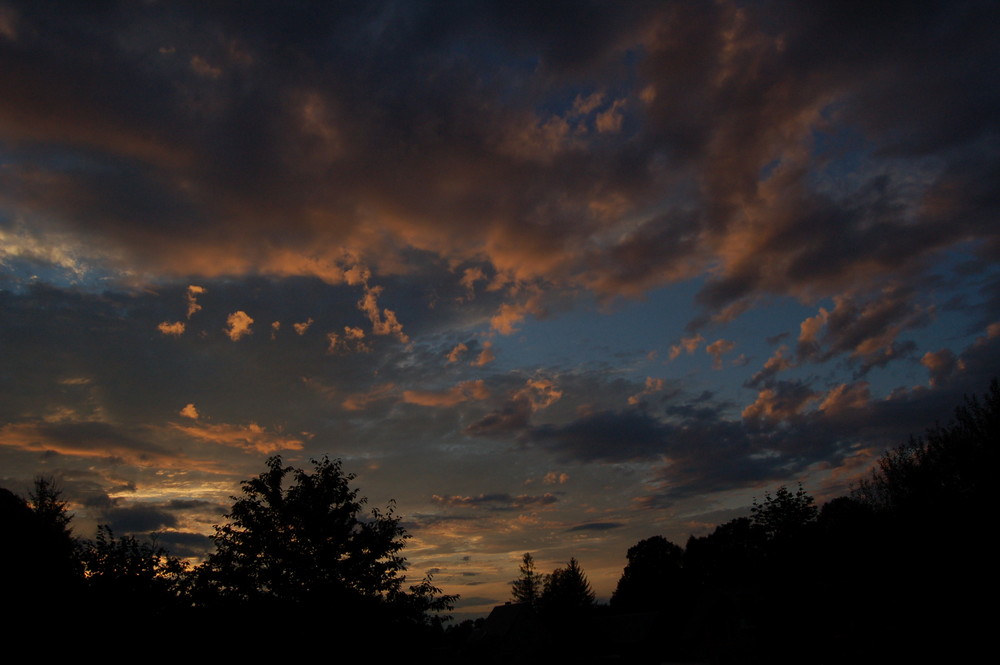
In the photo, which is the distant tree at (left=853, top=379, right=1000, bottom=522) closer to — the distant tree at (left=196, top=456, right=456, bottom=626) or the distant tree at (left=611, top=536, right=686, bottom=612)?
the distant tree at (left=196, top=456, right=456, bottom=626)

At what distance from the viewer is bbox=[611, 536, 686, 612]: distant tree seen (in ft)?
364

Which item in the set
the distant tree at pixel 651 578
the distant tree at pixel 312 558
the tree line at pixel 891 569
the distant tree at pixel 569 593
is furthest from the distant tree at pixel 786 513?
the distant tree at pixel 651 578

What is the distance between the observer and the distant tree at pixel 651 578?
4365 inches

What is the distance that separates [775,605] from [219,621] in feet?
75.6

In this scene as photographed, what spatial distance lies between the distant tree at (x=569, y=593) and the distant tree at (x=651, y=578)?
629 inches

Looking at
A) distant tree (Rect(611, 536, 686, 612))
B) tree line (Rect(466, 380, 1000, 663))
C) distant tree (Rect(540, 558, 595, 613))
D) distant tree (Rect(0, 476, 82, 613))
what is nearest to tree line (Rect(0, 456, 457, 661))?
distant tree (Rect(0, 476, 82, 613))

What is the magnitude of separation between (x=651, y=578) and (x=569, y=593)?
4073cm

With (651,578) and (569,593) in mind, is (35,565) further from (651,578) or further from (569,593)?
(651,578)

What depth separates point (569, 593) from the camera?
86.5 meters

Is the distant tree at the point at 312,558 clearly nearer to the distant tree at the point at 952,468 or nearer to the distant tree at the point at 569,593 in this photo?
the distant tree at the point at 952,468

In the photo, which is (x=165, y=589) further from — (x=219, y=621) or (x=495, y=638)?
(x=495, y=638)

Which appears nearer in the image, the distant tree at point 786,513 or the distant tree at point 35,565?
the distant tree at point 35,565

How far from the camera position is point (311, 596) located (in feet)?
76.5

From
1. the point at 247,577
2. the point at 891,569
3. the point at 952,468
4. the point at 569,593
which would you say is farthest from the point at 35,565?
the point at 569,593
